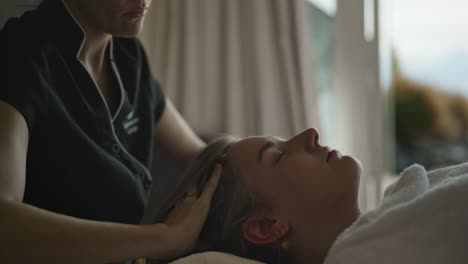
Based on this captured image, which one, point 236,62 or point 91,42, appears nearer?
point 91,42

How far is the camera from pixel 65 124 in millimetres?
1312

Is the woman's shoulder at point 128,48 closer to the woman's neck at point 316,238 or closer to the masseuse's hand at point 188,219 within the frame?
the masseuse's hand at point 188,219

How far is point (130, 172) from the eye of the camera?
1490 mm

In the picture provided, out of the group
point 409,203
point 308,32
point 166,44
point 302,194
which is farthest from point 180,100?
point 409,203

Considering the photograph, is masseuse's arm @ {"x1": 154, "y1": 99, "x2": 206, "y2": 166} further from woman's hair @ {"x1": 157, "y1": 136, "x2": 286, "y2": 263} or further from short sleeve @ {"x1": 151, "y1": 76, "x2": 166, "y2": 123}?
woman's hair @ {"x1": 157, "y1": 136, "x2": 286, "y2": 263}

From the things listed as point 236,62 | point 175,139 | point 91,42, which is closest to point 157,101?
point 175,139

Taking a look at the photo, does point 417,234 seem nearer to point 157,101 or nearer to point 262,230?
point 262,230

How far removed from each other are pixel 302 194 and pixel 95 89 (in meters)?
0.57

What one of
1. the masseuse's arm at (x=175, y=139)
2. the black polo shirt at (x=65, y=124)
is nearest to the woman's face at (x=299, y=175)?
the black polo shirt at (x=65, y=124)

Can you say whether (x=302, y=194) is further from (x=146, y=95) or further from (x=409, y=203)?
(x=146, y=95)

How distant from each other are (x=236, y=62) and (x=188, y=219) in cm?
155

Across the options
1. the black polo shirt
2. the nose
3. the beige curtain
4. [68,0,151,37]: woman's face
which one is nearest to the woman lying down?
the nose

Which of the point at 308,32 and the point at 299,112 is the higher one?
the point at 308,32

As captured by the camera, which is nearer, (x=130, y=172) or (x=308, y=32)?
(x=130, y=172)
